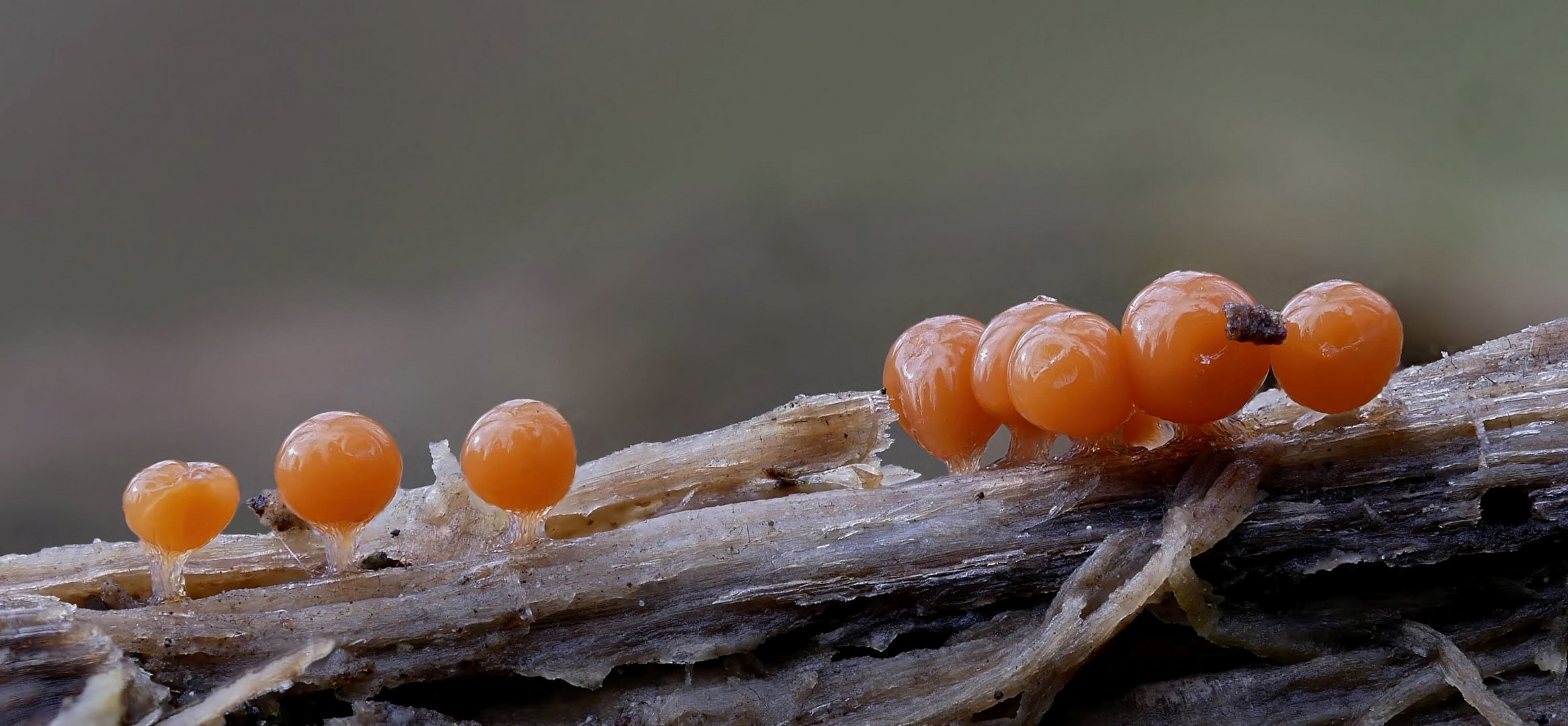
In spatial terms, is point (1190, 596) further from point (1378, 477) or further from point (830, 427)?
point (830, 427)

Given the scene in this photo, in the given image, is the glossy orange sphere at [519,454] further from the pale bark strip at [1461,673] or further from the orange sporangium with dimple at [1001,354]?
the pale bark strip at [1461,673]

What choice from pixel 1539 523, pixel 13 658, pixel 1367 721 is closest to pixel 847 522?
pixel 1367 721

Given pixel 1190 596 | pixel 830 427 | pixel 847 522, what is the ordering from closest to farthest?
pixel 1190 596 < pixel 847 522 < pixel 830 427

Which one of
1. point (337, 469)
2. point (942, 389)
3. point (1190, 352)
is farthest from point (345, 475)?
point (1190, 352)

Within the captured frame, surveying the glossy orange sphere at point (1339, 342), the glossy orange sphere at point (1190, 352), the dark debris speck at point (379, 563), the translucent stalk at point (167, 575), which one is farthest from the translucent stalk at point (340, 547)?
the glossy orange sphere at point (1339, 342)

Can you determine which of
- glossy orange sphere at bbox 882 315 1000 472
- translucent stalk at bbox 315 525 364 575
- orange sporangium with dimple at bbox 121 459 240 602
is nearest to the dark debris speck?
translucent stalk at bbox 315 525 364 575

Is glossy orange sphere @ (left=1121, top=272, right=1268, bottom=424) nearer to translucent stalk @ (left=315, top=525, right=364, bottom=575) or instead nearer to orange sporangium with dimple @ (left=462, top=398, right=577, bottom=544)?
orange sporangium with dimple @ (left=462, top=398, right=577, bottom=544)
